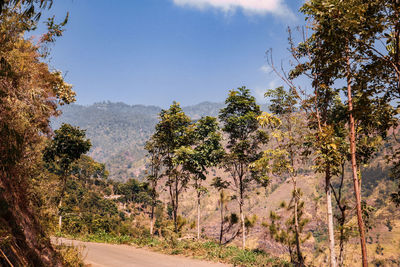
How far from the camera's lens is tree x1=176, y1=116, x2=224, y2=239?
16125 mm

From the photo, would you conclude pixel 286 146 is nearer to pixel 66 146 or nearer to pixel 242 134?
pixel 242 134

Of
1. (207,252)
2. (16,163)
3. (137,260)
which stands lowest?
(137,260)

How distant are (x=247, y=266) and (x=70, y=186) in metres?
73.7

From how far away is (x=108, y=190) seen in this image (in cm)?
9900

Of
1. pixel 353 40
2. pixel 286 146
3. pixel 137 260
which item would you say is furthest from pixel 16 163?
pixel 286 146

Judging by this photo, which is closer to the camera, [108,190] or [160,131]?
[160,131]

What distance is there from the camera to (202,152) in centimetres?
1638

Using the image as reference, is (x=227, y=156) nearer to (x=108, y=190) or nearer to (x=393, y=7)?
(x=393, y=7)

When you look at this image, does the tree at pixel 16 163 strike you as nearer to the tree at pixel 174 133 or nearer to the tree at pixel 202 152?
the tree at pixel 202 152

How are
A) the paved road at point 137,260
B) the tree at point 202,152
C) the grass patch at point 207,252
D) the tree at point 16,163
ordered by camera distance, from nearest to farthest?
the tree at point 16,163 < the paved road at point 137,260 < the grass patch at point 207,252 < the tree at point 202,152

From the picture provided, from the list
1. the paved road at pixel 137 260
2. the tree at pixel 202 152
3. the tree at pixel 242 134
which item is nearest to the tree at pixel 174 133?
the tree at pixel 202 152

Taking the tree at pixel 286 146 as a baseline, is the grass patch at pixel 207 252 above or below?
below

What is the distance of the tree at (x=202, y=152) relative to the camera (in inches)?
635

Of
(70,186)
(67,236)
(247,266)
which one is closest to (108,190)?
(70,186)
